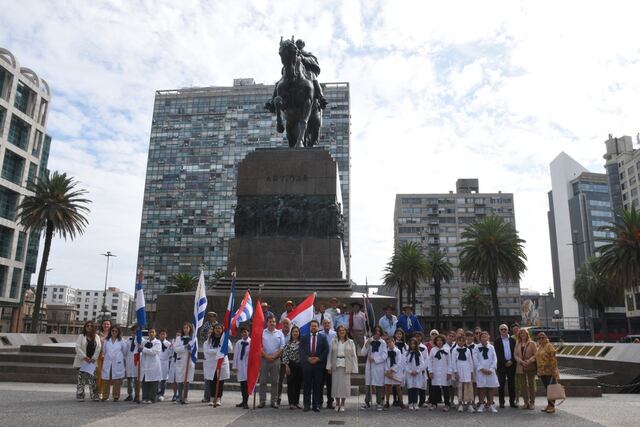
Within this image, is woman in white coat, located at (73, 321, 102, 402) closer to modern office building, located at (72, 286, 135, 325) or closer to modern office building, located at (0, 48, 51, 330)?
modern office building, located at (0, 48, 51, 330)

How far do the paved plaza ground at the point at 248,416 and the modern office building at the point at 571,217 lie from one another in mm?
121743

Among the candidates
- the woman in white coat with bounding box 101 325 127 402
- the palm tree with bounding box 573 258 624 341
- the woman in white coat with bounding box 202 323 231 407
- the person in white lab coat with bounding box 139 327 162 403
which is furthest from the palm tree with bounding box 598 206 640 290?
the woman in white coat with bounding box 101 325 127 402

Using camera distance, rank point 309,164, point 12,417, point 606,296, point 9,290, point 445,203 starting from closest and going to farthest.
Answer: point 12,417 < point 309,164 < point 9,290 < point 606,296 < point 445,203

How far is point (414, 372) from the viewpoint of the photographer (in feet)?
35.9

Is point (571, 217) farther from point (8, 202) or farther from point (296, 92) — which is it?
point (296, 92)

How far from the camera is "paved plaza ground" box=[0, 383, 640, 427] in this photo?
818cm

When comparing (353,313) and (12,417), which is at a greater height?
(353,313)

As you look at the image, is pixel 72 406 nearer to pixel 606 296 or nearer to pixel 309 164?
pixel 309 164

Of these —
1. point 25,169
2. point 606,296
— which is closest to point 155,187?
point 25,169

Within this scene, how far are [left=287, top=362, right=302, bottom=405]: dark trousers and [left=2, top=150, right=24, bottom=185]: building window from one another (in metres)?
54.0

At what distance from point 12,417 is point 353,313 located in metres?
7.48

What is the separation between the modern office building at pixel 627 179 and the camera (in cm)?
7106

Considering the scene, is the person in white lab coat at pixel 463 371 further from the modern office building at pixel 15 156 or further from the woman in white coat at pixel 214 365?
the modern office building at pixel 15 156

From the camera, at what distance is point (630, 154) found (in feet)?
268
